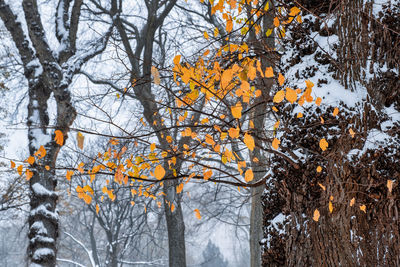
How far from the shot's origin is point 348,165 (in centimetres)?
292

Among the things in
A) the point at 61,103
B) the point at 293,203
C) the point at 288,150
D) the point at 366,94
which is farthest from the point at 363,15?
the point at 61,103

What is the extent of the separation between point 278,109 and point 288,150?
494mm

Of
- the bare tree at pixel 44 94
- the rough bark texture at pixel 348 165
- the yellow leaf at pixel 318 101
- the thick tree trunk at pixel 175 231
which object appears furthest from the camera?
the thick tree trunk at pixel 175 231

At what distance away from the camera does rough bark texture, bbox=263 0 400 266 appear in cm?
284

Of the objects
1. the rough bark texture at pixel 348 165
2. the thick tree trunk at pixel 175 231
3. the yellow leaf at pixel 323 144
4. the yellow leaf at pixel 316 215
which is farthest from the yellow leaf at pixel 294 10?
the thick tree trunk at pixel 175 231

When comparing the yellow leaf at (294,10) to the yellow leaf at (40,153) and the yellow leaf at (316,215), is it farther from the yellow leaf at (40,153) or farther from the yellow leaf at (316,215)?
the yellow leaf at (40,153)

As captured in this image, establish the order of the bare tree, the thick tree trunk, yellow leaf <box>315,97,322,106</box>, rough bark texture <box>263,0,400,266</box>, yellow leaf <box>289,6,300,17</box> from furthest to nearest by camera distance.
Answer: the thick tree trunk, the bare tree, yellow leaf <box>289,6,300,17</box>, yellow leaf <box>315,97,322,106</box>, rough bark texture <box>263,0,400,266</box>

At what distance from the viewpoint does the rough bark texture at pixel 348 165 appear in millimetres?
2836

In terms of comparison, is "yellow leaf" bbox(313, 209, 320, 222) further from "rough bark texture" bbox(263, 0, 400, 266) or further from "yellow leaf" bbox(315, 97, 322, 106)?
"yellow leaf" bbox(315, 97, 322, 106)

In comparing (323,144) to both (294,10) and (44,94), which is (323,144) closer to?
(294,10)

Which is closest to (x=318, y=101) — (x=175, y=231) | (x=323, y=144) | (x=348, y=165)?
(x=323, y=144)

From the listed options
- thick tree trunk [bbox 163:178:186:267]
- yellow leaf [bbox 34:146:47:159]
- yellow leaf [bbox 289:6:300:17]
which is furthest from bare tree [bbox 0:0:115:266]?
yellow leaf [bbox 289:6:300:17]

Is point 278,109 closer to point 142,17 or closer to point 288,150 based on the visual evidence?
point 288,150

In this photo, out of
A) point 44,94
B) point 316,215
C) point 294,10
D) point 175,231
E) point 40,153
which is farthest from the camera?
point 175,231
